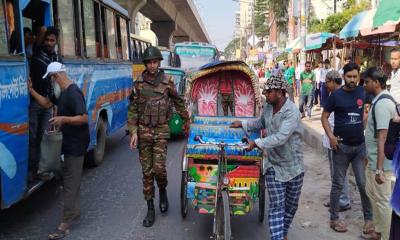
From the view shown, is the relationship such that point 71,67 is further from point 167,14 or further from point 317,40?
point 167,14

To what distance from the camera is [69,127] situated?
5172 millimetres

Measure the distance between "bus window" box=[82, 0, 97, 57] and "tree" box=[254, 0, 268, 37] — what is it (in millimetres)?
72382

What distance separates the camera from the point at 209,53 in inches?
876

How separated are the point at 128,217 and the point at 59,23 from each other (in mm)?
2974

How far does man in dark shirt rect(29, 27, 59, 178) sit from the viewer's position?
552 centimetres

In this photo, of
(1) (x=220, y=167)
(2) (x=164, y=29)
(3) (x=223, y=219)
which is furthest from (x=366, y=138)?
(2) (x=164, y=29)

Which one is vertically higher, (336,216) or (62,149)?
(62,149)

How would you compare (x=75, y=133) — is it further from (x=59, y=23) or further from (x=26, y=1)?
(x=59, y=23)

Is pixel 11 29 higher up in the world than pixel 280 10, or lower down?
lower down

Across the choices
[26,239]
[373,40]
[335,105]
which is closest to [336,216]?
[335,105]

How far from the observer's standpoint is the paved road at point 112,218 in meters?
5.31

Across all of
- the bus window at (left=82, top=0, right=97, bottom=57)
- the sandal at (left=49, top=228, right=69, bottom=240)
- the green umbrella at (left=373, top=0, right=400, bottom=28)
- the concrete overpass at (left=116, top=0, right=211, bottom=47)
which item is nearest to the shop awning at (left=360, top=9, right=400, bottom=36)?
the green umbrella at (left=373, top=0, right=400, bottom=28)

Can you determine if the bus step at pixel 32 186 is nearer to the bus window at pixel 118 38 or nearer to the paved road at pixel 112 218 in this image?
the paved road at pixel 112 218

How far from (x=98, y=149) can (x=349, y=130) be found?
5.08m
